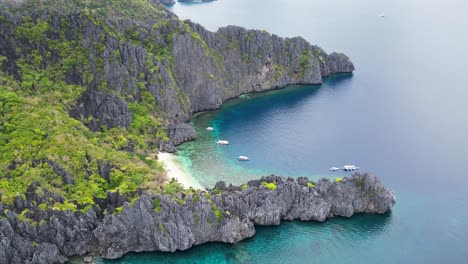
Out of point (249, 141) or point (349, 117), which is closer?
point (249, 141)

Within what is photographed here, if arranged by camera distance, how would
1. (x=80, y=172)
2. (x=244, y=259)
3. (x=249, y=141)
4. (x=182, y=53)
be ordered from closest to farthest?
(x=244, y=259) → (x=80, y=172) → (x=249, y=141) → (x=182, y=53)

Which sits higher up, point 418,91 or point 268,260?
point 418,91

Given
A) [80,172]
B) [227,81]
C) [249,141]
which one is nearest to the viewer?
[80,172]

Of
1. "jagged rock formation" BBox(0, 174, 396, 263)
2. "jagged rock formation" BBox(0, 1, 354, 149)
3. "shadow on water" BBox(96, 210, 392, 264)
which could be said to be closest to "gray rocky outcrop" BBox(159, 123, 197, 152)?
"jagged rock formation" BBox(0, 1, 354, 149)

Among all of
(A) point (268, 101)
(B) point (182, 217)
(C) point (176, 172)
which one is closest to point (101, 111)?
(C) point (176, 172)

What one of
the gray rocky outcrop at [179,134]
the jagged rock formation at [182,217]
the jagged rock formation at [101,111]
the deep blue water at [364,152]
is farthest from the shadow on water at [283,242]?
the jagged rock formation at [101,111]

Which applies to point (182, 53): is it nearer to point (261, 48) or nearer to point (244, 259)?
point (261, 48)

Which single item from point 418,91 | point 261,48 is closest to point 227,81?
point 261,48
